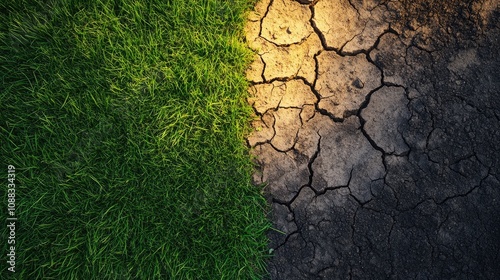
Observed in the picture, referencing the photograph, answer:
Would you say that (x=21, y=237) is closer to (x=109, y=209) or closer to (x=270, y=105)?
(x=109, y=209)

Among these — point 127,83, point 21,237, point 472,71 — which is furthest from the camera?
point 472,71

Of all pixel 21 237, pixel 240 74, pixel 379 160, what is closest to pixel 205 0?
pixel 240 74

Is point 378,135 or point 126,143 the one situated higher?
point 378,135

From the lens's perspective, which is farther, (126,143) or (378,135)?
(378,135)
